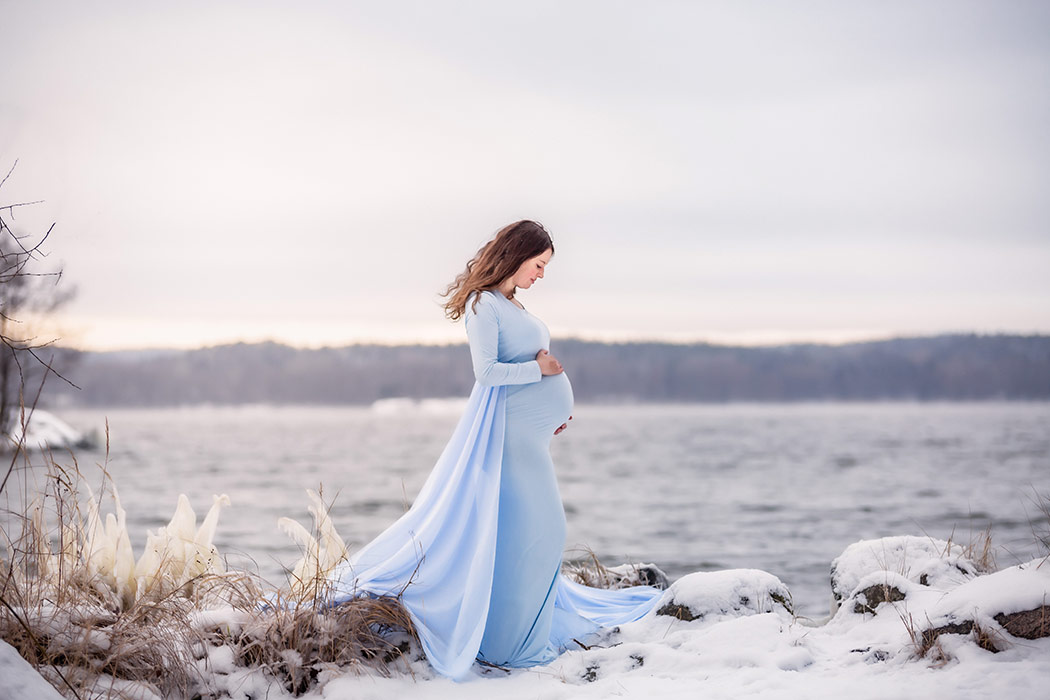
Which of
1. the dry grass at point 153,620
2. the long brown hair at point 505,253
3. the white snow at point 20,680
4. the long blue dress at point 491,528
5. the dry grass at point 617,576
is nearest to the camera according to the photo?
the white snow at point 20,680

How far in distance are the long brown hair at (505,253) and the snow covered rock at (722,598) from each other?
2.01 meters

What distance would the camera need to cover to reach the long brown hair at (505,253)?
164 inches

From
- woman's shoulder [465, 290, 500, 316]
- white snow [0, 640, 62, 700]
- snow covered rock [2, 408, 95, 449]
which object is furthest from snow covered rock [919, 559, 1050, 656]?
snow covered rock [2, 408, 95, 449]

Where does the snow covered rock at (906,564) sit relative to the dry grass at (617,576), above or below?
above

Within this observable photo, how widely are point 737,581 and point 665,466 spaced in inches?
1654

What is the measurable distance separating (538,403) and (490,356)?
0.36 metres

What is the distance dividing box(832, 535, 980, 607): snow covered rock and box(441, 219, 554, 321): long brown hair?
2503 mm

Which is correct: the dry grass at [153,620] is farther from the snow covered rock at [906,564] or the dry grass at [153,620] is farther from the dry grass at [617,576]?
the snow covered rock at [906,564]

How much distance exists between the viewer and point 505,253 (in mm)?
4180

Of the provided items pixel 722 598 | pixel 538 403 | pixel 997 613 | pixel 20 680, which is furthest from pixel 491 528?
pixel 997 613

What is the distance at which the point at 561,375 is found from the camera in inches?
169

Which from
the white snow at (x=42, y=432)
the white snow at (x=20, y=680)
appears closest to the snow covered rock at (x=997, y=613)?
the white snow at (x=20, y=680)

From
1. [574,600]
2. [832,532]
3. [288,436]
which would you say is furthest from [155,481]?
[288,436]

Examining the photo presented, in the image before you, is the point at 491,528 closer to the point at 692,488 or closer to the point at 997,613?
the point at 997,613
